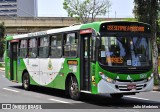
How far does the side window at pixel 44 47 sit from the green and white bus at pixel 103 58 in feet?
2.28

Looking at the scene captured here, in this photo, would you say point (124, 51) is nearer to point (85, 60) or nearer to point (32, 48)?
point (85, 60)

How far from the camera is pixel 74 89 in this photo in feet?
48.8

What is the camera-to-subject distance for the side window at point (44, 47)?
1724 centimetres

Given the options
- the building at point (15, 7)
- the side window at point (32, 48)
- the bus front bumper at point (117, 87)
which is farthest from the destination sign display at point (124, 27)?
the building at point (15, 7)

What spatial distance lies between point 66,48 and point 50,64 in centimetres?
164

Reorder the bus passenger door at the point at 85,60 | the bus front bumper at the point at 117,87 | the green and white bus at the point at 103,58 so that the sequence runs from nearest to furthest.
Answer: the bus front bumper at the point at 117,87, the green and white bus at the point at 103,58, the bus passenger door at the point at 85,60

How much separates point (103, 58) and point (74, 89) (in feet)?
7.02

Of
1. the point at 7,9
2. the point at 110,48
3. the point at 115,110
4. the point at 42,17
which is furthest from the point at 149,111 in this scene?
the point at 7,9

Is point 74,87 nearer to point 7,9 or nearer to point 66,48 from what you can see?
point 66,48

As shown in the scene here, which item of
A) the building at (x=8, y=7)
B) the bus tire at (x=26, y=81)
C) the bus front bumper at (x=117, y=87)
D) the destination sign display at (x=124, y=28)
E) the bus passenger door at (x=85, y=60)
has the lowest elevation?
the bus tire at (x=26, y=81)

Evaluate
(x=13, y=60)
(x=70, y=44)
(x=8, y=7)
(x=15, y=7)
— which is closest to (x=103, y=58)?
(x=70, y=44)

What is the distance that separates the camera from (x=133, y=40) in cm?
1383

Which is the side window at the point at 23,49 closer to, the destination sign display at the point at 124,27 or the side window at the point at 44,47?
the side window at the point at 44,47

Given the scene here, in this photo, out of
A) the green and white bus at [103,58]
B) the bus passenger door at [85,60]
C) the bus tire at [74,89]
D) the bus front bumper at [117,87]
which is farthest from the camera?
the bus tire at [74,89]
